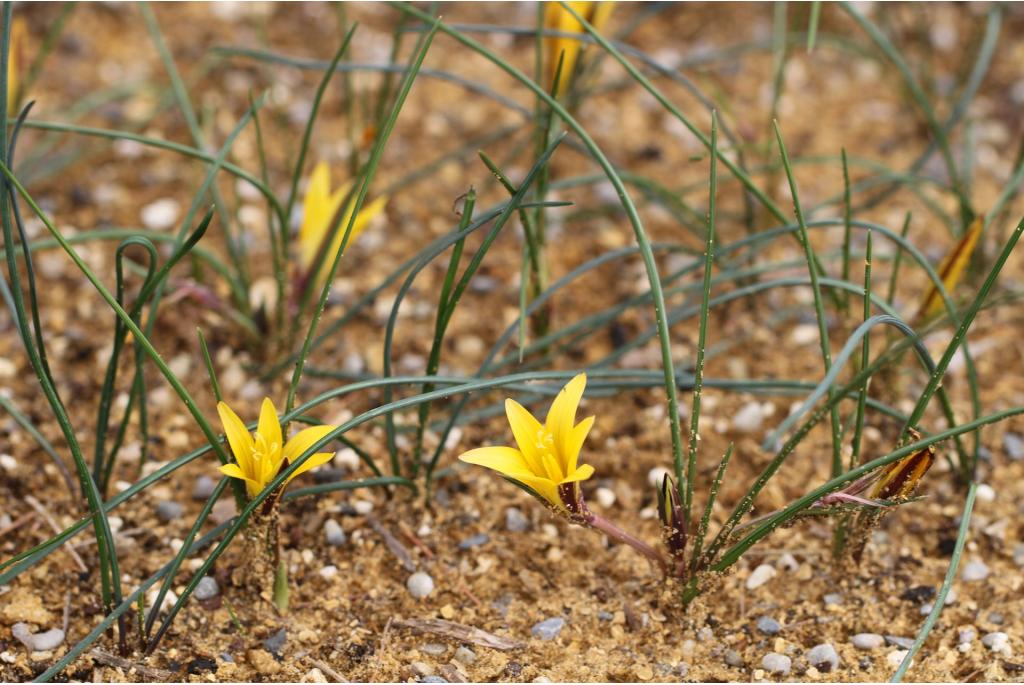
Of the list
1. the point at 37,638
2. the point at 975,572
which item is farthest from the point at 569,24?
the point at 37,638

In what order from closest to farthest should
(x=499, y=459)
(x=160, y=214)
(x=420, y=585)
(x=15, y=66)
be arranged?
(x=499, y=459) < (x=420, y=585) < (x=15, y=66) < (x=160, y=214)

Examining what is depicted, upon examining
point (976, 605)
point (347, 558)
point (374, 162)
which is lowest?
point (976, 605)

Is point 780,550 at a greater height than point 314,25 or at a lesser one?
lesser

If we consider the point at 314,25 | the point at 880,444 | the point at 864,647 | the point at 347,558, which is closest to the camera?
the point at 864,647

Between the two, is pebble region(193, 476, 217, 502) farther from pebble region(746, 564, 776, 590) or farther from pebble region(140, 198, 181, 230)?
pebble region(746, 564, 776, 590)

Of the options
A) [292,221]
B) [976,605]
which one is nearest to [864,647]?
[976,605]

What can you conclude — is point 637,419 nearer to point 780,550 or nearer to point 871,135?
point 780,550

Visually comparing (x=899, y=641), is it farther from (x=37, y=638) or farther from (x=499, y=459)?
(x=37, y=638)
